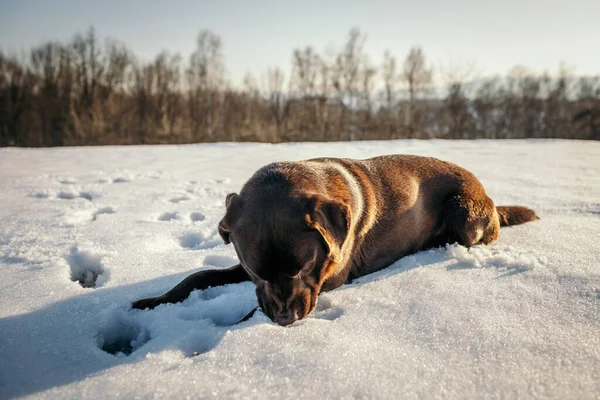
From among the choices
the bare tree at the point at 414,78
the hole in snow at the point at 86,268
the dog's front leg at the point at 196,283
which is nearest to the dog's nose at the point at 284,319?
the dog's front leg at the point at 196,283

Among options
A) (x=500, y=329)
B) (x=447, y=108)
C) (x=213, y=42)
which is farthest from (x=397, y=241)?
(x=447, y=108)

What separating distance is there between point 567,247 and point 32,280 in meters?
4.40

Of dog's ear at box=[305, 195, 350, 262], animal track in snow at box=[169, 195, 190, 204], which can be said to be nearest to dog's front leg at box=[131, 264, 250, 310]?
dog's ear at box=[305, 195, 350, 262]

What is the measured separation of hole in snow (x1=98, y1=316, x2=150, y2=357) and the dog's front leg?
0.16 metres

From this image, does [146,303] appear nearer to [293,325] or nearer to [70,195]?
[293,325]

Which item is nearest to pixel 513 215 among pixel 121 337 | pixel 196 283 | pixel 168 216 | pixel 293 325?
pixel 293 325

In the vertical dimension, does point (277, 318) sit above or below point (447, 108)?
below

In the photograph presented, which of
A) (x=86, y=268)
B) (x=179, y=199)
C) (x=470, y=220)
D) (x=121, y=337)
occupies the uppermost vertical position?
(x=470, y=220)

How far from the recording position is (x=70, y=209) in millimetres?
4809

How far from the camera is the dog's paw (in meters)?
2.38

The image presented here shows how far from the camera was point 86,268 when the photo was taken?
3.15 meters

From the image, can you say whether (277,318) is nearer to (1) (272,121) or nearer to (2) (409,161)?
(2) (409,161)

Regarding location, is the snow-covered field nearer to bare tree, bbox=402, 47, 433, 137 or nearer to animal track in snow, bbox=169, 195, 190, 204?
animal track in snow, bbox=169, 195, 190, 204

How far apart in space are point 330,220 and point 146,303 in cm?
135
